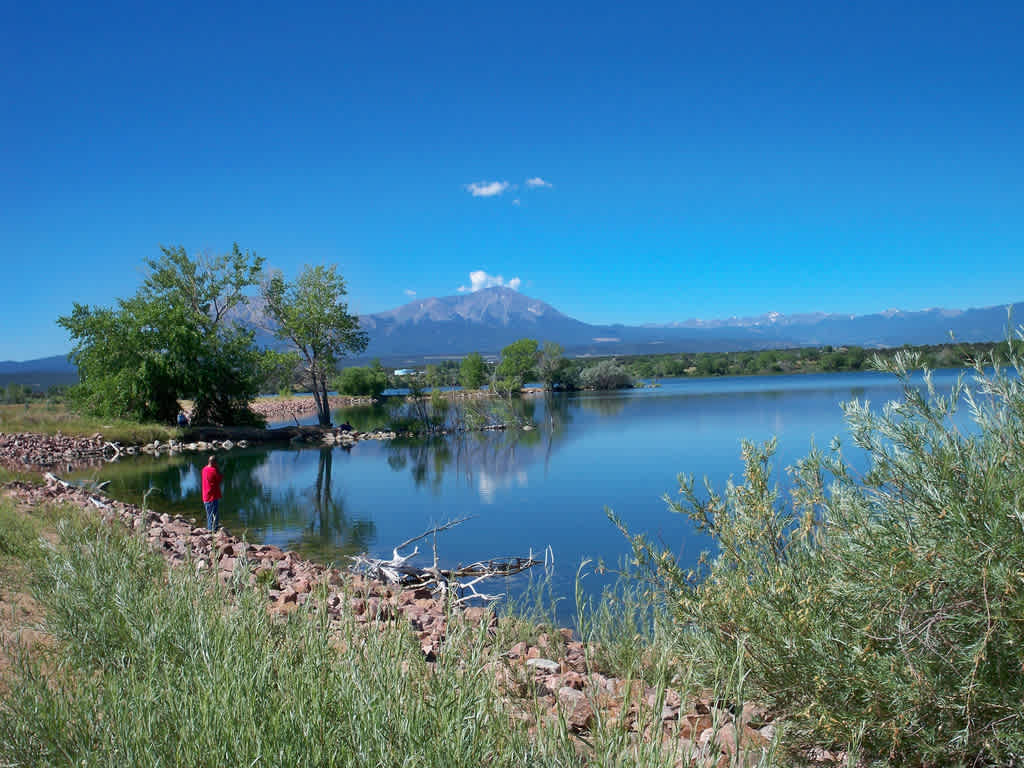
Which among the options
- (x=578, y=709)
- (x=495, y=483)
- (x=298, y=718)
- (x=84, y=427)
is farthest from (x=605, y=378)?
(x=298, y=718)

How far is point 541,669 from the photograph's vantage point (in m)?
5.07

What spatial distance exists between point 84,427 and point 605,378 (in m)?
51.3

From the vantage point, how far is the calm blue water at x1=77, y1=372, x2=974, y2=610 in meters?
12.6

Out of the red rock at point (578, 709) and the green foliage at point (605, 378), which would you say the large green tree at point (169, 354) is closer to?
the red rock at point (578, 709)

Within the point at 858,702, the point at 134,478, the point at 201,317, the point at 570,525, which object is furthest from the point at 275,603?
the point at 201,317

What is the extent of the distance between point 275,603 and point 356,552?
18.0 feet

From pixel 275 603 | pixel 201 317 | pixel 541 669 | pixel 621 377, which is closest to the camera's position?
pixel 541 669

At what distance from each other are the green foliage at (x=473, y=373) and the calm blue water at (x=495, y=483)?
97.9 feet

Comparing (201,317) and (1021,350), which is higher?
(201,317)

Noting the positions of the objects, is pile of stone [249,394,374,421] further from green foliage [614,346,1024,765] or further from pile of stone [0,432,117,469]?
green foliage [614,346,1024,765]

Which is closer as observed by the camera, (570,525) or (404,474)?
(570,525)

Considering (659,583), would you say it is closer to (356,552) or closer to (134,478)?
(356,552)

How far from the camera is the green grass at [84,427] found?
1147 inches

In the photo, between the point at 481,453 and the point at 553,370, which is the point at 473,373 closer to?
the point at 553,370
